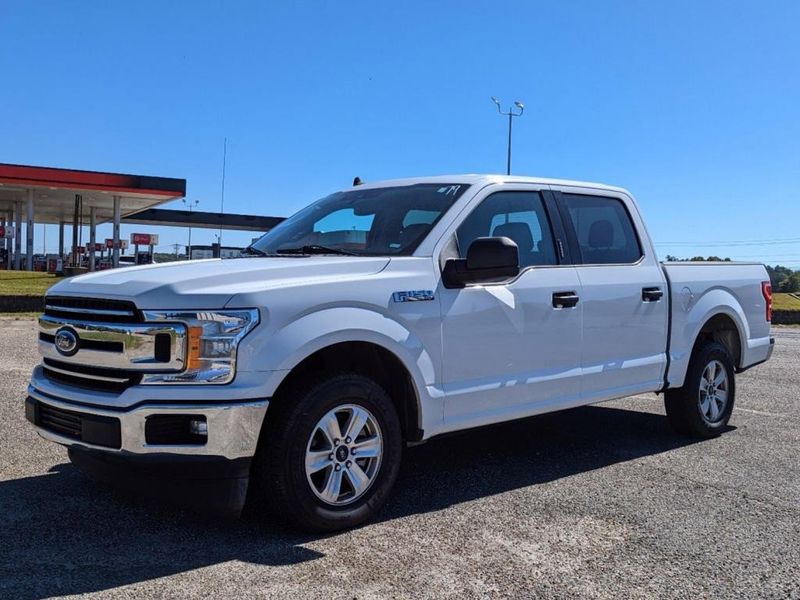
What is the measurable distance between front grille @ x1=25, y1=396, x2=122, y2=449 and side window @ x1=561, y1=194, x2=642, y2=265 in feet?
10.9

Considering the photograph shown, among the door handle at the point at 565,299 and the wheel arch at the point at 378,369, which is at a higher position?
the door handle at the point at 565,299

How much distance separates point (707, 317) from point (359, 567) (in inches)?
158

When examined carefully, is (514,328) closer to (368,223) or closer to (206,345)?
(368,223)

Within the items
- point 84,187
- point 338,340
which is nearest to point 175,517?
point 338,340

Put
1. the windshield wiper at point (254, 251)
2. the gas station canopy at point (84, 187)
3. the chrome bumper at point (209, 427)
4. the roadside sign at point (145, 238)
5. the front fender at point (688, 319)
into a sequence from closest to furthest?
the chrome bumper at point (209, 427), the windshield wiper at point (254, 251), the front fender at point (688, 319), the gas station canopy at point (84, 187), the roadside sign at point (145, 238)

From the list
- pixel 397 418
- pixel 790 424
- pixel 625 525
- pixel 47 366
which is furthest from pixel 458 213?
pixel 790 424

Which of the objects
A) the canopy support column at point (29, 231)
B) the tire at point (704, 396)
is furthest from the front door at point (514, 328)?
the canopy support column at point (29, 231)

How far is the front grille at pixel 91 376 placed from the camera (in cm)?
364

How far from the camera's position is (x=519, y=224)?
5.18 m

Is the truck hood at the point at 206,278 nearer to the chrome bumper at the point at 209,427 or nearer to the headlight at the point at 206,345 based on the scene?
the headlight at the point at 206,345

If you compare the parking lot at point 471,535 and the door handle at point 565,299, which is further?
the door handle at point 565,299

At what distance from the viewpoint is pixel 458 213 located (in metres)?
4.73

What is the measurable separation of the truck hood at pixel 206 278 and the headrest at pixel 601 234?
200 centimetres

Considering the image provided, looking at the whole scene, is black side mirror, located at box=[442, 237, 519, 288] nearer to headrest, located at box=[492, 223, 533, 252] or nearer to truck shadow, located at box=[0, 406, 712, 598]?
headrest, located at box=[492, 223, 533, 252]
